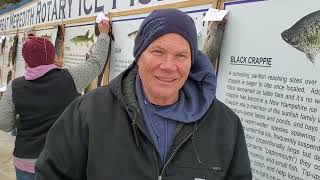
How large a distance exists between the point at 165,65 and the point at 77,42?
12.0ft

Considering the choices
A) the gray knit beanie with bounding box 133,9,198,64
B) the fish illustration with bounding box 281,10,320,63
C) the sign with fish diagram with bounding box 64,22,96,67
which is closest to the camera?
the gray knit beanie with bounding box 133,9,198,64

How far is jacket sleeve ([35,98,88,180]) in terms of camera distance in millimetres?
1814

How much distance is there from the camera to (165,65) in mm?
1830

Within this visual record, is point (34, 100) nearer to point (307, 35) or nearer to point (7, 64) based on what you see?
point (307, 35)

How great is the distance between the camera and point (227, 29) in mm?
2914

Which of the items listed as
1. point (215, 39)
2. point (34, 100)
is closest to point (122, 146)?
point (215, 39)

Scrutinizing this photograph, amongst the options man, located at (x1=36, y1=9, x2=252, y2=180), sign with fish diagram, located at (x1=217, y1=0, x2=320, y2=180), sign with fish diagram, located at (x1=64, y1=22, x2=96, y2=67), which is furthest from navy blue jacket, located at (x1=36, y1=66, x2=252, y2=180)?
sign with fish diagram, located at (x1=64, y1=22, x2=96, y2=67)

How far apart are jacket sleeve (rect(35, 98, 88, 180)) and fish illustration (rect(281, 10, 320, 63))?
3.85 ft

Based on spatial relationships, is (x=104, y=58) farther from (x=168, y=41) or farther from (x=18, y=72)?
(x=18, y=72)

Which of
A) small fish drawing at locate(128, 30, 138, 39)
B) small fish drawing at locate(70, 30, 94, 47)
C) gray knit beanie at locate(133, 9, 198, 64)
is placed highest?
gray knit beanie at locate(133, 9, 198, 64)

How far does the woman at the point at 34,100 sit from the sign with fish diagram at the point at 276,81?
1.20 meters

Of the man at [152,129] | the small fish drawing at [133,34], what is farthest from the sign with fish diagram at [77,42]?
the man at [152,129]

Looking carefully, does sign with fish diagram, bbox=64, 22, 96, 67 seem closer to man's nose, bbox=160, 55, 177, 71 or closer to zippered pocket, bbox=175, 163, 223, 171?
man's nose, bbox=160, 55, 177, 71

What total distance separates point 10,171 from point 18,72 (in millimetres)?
2547
